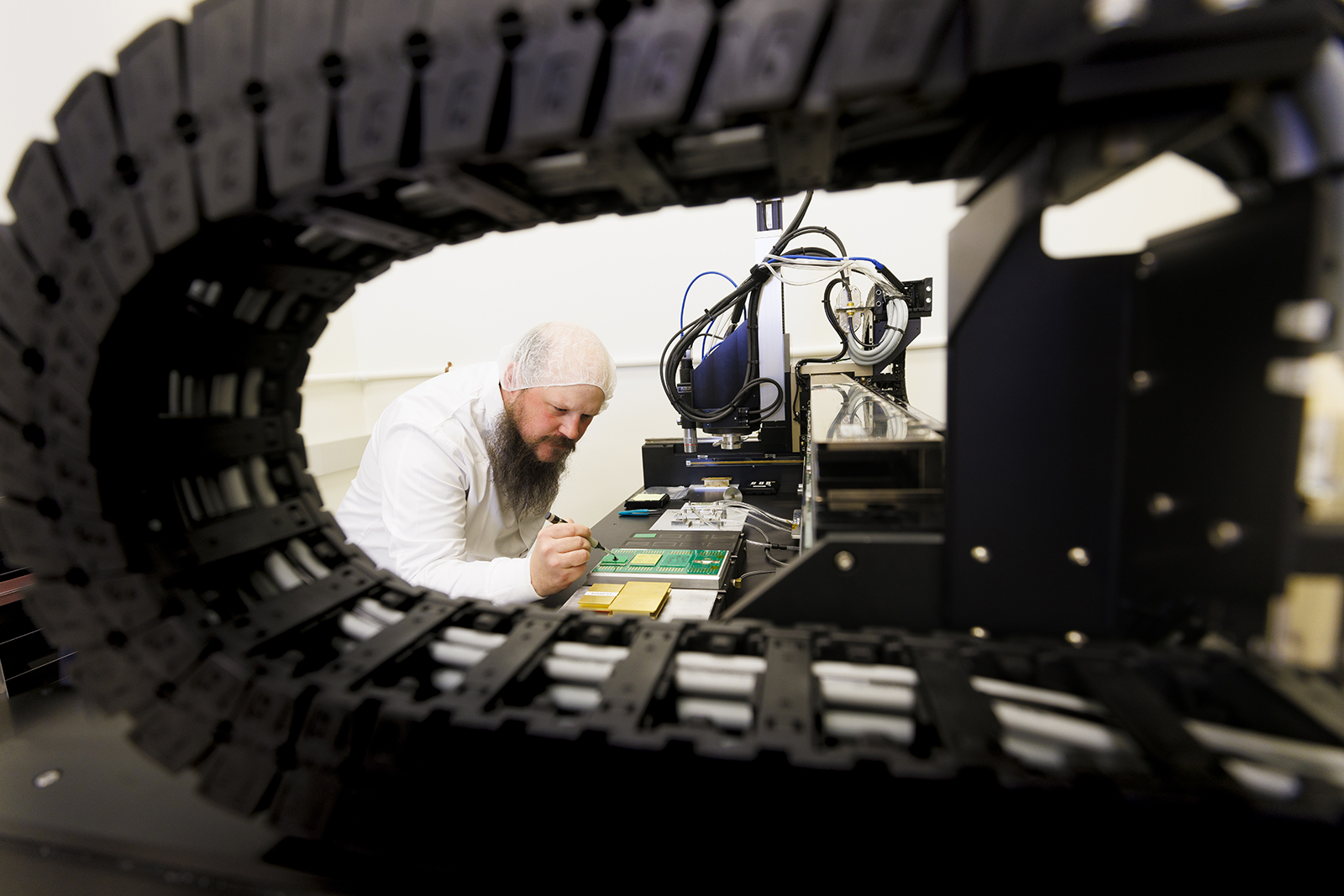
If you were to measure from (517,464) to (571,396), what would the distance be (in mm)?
387

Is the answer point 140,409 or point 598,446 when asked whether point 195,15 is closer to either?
point 140,409

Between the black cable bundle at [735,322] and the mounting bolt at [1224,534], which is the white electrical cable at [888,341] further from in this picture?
the mounting bolt at [1224,534]

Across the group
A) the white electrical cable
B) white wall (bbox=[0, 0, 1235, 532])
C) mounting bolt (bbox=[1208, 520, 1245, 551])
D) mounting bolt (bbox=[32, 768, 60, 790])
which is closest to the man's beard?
the white electrical cable

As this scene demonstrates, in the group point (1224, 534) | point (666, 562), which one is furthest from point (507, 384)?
point (1224, 534)

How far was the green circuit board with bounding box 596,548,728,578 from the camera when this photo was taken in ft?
4.09

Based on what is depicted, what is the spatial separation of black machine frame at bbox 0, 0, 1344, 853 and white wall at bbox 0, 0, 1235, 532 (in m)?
2.26

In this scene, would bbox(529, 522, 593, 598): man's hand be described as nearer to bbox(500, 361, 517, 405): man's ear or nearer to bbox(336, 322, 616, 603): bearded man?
bbox(336, 322, 616, 603): bearded man

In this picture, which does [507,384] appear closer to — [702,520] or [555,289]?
[702,520]

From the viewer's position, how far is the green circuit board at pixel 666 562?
1248 millimetres

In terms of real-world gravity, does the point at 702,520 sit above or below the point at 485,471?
below

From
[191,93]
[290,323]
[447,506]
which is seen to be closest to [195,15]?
[191,93]

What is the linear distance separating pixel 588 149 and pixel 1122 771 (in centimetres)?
50

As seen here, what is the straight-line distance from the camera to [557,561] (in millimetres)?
1274

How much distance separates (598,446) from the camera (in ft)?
10.5
